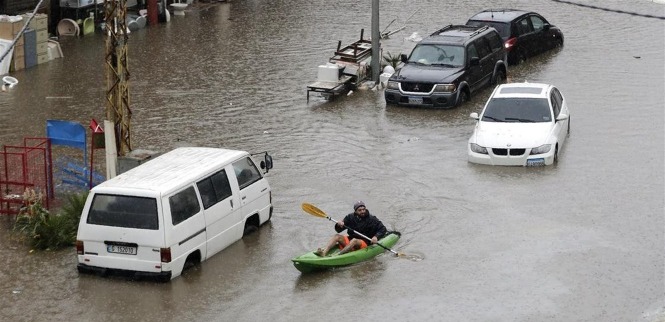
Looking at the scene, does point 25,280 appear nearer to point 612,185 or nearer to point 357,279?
point 357,279

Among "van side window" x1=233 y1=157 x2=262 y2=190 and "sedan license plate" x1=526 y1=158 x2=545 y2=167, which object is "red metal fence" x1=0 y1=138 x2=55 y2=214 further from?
"sedan license plate" x1=526 y1=158 x2=545 y2=167

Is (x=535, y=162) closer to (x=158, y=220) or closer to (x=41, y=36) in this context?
(x=158, y=220)

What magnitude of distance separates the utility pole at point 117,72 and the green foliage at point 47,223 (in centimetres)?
155

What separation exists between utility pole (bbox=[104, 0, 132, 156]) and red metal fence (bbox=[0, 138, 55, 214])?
1.23m

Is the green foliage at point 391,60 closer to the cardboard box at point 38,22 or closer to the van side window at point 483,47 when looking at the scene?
the van side window at point 483,47

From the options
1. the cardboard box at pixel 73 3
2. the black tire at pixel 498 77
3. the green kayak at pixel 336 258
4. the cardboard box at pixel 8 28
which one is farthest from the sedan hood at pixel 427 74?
the cardboard box at pixel 73 3

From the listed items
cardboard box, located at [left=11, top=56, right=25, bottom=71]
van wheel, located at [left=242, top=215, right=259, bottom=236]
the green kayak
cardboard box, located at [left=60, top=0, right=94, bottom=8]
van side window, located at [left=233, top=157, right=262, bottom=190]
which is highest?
van side window, located at [left=233, top=157, right=262, bottom=190]

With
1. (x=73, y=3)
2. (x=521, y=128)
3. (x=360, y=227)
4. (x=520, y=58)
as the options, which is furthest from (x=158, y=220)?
(x=73, y=3)

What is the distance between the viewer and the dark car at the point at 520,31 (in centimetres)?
3312

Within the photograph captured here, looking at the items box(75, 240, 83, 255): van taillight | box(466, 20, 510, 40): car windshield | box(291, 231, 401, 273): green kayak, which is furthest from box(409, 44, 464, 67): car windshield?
box(75, 240, 83, 255): van taillight

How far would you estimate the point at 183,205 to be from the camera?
55.6 feet

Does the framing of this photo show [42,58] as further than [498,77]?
Yes

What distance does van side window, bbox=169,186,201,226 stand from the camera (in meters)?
16.7

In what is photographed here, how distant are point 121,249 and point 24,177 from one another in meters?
4.20
